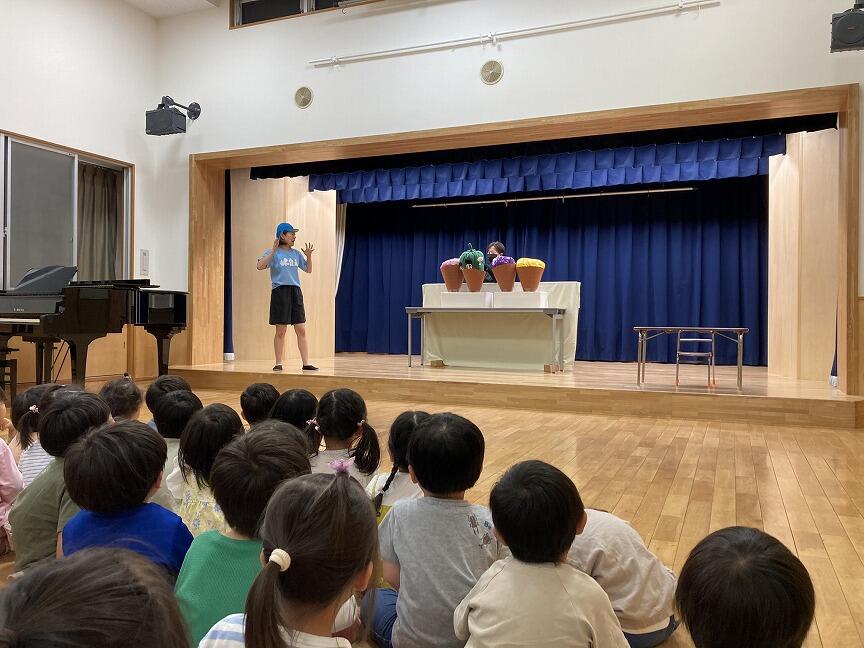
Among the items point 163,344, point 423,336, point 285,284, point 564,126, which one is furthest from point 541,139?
point 163,344

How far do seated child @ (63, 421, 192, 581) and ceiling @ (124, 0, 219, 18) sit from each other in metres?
6.57

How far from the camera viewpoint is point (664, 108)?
5168 mm

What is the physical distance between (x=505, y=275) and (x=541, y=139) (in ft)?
4.30

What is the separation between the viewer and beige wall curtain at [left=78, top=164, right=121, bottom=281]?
258 inches

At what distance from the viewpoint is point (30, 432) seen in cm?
229

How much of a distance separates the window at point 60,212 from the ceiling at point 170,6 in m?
1.64

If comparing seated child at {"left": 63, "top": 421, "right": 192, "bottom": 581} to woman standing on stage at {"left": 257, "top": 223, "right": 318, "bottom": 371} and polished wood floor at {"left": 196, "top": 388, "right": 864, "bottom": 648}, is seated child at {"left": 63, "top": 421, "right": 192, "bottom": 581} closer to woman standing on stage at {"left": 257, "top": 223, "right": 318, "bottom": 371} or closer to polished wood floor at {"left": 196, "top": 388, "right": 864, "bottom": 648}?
polished wood floor at {"left": 196, "top": 388, "right": 864, "bottom": 648}

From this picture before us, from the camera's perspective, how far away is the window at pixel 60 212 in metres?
5.72

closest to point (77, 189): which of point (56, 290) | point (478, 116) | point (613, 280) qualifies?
point (56, 290)

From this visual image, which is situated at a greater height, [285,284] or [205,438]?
[285,284]

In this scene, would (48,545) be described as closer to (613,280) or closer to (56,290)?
(56,290)

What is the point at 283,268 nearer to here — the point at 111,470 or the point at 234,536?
the point at 111,470

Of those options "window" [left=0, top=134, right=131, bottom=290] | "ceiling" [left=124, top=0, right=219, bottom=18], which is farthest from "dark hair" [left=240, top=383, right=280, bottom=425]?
"ceiling" [left=124, top=0, right=219, bottom=18]

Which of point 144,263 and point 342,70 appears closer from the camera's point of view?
point 342,70
